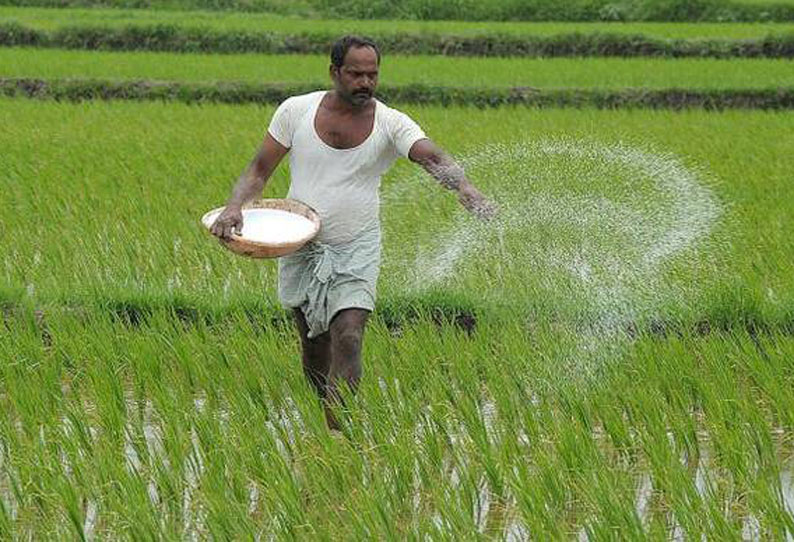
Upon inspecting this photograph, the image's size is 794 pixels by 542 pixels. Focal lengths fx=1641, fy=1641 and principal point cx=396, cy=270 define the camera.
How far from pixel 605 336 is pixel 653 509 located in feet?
5.59

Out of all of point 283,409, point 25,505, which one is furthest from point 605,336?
point 25,505

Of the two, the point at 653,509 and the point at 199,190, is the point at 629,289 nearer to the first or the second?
the point at 653,509

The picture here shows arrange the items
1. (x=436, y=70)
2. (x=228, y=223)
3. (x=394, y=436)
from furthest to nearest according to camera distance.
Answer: (x=436, y=70)
(x=228, y=223)
(x=394, y=436)

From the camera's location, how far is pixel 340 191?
4.35m

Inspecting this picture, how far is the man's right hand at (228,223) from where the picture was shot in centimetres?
427

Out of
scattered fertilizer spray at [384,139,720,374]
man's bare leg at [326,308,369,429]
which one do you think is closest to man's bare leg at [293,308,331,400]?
man's bare leg at [326,308,369,429]

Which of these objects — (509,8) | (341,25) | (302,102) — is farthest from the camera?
(509,8)

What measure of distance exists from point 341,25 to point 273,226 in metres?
13.3

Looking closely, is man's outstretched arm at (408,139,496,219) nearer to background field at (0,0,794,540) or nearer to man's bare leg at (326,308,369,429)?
man's bare leg at (326,308,369,429)

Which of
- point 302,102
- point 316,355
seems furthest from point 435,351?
point 302,102

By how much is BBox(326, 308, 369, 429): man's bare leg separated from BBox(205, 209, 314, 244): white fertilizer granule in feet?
0.78

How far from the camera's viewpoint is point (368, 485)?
367 centimetres

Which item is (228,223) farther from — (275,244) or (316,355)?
(316,355)

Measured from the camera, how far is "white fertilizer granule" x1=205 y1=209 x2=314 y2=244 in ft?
14.0
